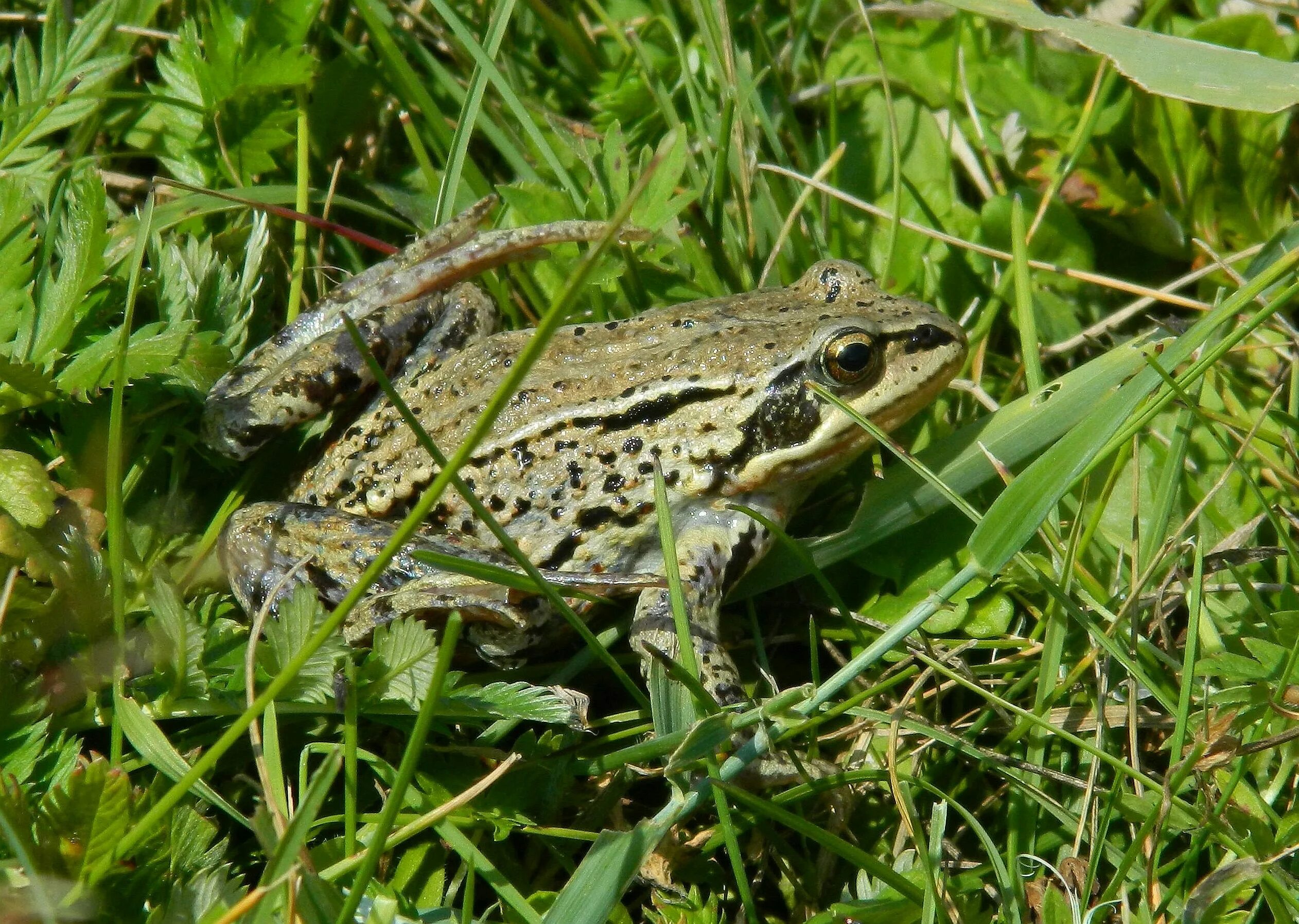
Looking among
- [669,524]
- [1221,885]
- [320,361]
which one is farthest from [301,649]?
[1221,885]

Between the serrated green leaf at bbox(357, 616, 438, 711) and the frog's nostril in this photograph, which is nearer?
the serrated green leaf at bbox(357, 616, 438, 711)

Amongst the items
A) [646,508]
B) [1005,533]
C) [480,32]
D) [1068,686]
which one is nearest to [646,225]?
[646,508]

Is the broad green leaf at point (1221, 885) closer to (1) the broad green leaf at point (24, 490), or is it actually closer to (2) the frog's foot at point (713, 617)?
(2) the frog's foot at point (713, 617)

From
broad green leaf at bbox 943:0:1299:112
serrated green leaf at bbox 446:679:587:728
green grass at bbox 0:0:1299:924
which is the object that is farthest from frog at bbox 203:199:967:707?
broad green leaf at bbox 943:0:1299:112

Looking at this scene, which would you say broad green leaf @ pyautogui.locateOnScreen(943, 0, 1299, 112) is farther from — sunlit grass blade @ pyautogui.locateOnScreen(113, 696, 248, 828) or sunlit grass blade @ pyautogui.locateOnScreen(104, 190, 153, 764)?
sunlit grass blade @ pyautogui.locateOnScreen(113, 696, 248, 828)

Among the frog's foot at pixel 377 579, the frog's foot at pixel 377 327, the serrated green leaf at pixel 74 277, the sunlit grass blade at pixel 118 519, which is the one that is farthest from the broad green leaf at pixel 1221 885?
the serrated green leaf at pixel 74 277

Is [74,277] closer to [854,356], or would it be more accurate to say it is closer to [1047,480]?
[854,356]
